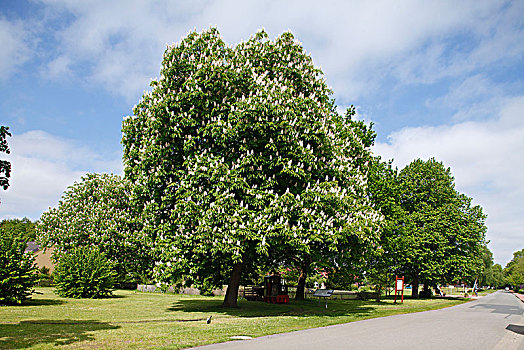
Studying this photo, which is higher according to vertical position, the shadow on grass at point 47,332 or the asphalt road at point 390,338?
the asphalt road at point 390,338

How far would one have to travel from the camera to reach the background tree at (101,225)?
3519 centimetres

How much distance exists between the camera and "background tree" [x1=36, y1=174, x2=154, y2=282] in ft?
115

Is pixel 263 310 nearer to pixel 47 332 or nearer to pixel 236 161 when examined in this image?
pixel 236 161

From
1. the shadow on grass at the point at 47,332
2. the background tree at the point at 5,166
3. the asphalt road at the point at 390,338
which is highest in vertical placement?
the background tree at the point at 5,166

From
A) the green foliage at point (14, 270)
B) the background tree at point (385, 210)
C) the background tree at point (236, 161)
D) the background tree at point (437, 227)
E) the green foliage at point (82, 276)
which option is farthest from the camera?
the background tree at point (437, 227)

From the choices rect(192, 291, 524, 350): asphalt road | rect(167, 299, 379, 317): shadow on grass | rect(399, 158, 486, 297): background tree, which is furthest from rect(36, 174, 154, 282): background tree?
rect(399, 158, 486, 297): background tree

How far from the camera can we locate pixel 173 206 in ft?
63.1

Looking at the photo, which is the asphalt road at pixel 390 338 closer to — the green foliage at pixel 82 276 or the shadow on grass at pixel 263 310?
the shadow on grass at pixel 263 310

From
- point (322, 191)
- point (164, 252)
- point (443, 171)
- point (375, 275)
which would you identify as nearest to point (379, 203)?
point (375, 275)

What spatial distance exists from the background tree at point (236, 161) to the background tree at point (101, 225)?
55.8 feet

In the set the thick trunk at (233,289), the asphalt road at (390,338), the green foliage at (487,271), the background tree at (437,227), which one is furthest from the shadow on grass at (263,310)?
the green foliage at (487,271)

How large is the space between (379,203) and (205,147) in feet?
54.7

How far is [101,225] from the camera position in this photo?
35281mm

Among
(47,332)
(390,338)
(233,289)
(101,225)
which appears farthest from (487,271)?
(47,332)
